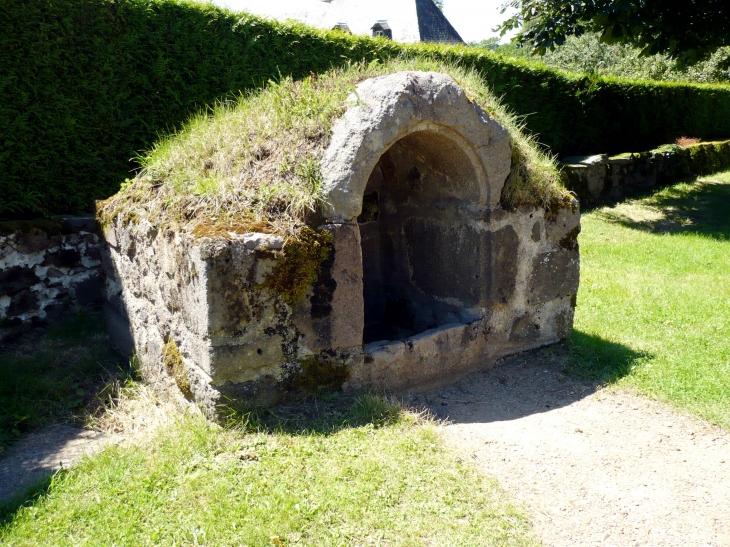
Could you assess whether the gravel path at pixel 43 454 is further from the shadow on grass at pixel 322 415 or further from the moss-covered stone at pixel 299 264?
the moss-covered stone at pixel 299 264

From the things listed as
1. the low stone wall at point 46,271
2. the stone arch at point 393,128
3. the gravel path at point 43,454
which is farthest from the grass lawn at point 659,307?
the low stone wall at point 46,271

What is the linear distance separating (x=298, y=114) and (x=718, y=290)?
5.20m

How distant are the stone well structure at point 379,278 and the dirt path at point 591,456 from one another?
0.41 m

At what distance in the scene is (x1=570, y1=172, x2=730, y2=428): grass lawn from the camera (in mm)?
4281

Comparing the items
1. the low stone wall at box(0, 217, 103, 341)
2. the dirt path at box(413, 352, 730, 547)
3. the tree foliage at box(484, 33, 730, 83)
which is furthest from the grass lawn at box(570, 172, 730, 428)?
the tree foliage at box(484, 33, 730, 83)

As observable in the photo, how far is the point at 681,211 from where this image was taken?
11477 mm

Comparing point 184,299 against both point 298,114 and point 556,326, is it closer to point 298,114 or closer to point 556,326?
point 298,114

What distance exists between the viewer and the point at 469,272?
440 cm

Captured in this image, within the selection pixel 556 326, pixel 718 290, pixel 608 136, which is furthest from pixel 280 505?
pixel 608 136

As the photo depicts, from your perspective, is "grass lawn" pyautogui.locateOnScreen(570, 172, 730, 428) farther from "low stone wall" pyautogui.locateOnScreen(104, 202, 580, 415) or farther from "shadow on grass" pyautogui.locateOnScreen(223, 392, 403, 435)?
"shadow on grass" pyautogui.locateOnScreen(223, 392, 403, 435)

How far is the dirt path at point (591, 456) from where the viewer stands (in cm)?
276

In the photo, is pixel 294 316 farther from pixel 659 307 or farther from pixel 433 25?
pixel 433 25

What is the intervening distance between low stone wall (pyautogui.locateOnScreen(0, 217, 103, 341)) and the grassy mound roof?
3.25 feet

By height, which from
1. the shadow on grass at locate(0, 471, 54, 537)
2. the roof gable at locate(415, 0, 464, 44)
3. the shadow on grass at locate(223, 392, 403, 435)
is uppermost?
the roof gable at locate(415, 0, 464, 44)
